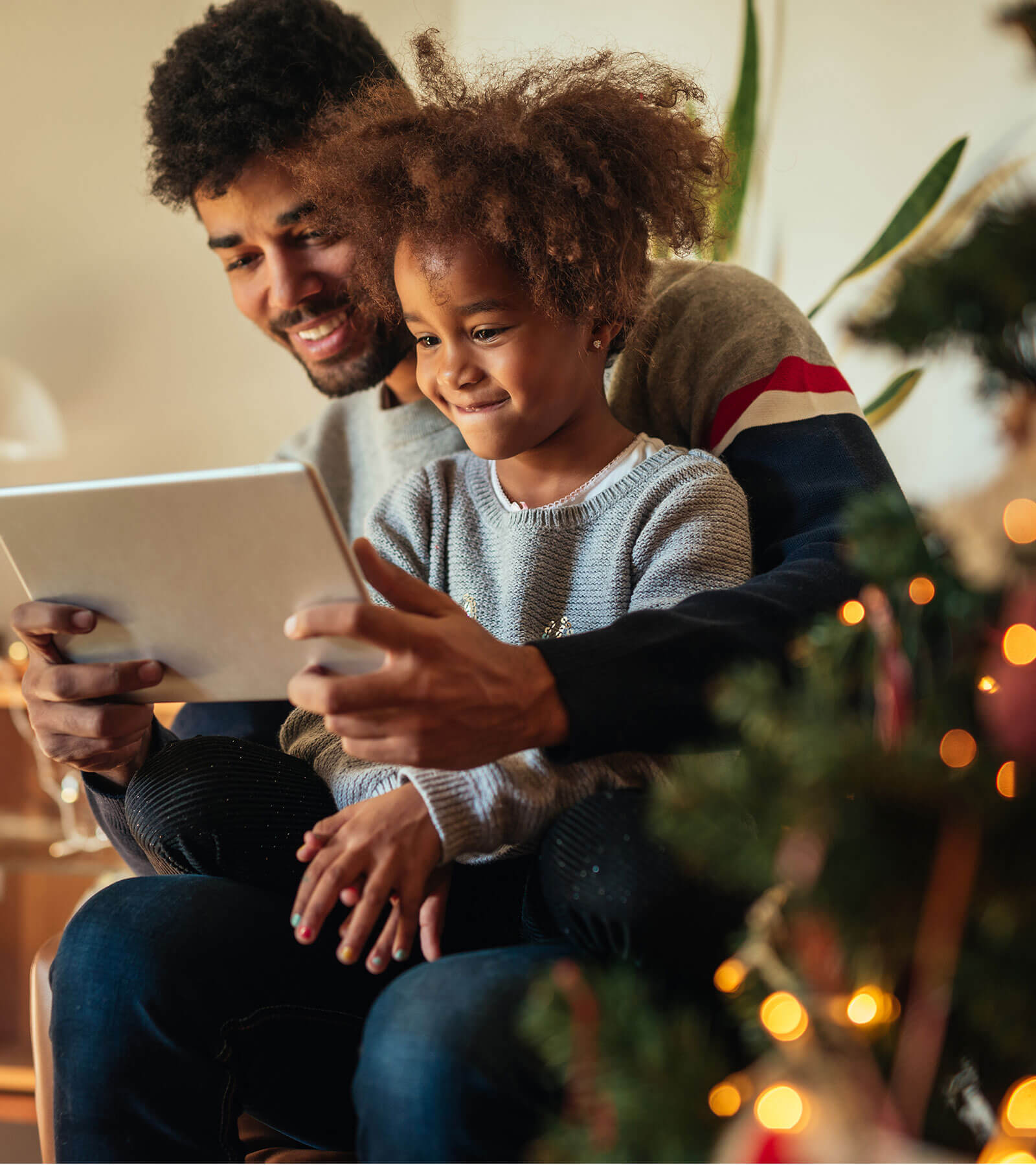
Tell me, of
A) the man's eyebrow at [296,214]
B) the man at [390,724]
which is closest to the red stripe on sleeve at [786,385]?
the man at [390,724]

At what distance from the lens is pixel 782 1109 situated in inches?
15.2

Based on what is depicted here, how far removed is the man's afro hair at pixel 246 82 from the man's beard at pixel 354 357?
0.16 m

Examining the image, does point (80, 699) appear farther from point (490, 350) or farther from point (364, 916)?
point (490, 350)

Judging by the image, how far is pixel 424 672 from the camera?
611 mm

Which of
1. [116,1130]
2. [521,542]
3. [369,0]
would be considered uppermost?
[369,0]

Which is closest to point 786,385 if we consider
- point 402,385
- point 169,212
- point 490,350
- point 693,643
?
point 490,350

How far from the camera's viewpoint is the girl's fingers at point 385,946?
713 mm

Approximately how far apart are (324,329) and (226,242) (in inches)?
5.8

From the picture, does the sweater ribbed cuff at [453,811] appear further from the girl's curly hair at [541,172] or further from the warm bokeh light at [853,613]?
the girl's curly hair at [541,172]

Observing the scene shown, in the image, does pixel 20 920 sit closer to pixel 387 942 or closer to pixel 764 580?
pixel 387 942

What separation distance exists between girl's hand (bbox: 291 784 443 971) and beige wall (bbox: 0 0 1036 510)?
112 cm

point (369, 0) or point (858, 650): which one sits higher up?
point (369, 0)

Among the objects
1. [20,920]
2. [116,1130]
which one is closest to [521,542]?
[116,1130]

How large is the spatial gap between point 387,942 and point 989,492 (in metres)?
0.50
